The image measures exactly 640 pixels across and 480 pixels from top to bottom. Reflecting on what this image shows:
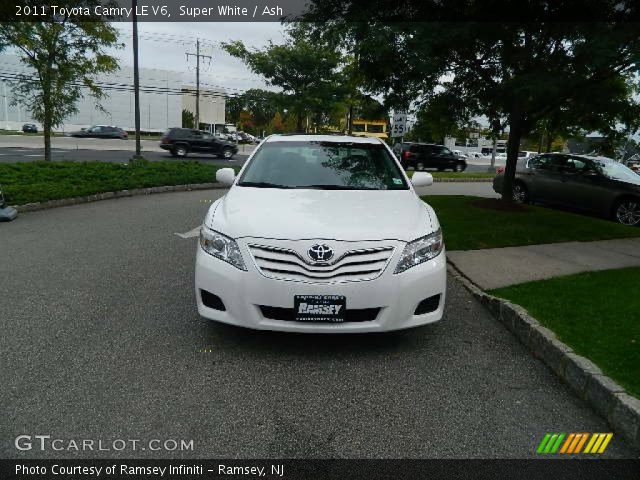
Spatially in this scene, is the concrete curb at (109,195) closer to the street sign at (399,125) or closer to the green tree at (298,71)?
the street sign at (399,125)

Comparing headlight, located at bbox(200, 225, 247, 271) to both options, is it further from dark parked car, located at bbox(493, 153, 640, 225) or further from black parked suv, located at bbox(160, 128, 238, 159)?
black parked suv, located at bbox(160, 128, 238, 159)

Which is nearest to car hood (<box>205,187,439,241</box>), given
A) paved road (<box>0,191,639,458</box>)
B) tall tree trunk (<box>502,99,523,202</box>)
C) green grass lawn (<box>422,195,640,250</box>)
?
paved road (<box>0,191,639,458</box>)

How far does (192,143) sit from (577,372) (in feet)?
91.0

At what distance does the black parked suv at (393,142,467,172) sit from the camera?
2897 centimetres

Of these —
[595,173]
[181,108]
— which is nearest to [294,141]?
[595,173]

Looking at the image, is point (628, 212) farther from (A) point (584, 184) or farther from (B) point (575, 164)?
(B) point (575, 164)

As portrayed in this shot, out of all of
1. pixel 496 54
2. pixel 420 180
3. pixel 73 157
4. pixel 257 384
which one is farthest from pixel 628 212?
pixel 73 157

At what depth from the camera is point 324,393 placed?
333 cm

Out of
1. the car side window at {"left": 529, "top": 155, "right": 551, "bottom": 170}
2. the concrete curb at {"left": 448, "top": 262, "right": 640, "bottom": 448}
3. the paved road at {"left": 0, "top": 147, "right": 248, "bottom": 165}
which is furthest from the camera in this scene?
the paved road at {"left": 0, "top": 147, "right": 248, "bottom": 165}

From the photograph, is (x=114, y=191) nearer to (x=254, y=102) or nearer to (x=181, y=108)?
(x=254, y=102)

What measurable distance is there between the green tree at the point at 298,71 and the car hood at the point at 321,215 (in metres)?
22.1

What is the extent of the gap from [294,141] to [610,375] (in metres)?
3.73

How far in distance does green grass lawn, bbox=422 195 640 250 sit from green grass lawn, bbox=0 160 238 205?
788cm

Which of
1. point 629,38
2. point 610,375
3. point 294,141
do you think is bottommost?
point 610,375
